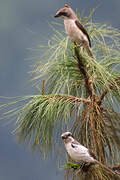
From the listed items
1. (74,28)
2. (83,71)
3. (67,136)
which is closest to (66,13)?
(74,28)

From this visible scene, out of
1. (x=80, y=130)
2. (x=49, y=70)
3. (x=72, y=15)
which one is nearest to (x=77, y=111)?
(x=80, y=130)

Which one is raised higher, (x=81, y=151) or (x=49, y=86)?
(x=49, y=86)

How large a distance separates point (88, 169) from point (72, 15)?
633 mm

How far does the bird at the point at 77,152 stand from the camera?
1322 millimetres

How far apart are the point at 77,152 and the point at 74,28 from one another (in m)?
0.52

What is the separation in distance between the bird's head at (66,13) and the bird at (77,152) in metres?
0.51

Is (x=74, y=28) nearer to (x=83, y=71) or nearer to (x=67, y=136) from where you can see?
(x=83, y=71)

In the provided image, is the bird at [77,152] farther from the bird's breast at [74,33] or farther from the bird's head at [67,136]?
the bird's breast at [74,33]

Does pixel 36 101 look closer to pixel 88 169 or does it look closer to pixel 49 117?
pixel 49 117

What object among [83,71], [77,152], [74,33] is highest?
[74,33]

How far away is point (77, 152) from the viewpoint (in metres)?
1.35

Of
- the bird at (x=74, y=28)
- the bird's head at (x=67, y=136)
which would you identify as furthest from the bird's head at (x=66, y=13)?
the bird's head at (x=67, y=136)

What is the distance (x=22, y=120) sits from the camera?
1589 millimetres

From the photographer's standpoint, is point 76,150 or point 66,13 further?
point 66,13
